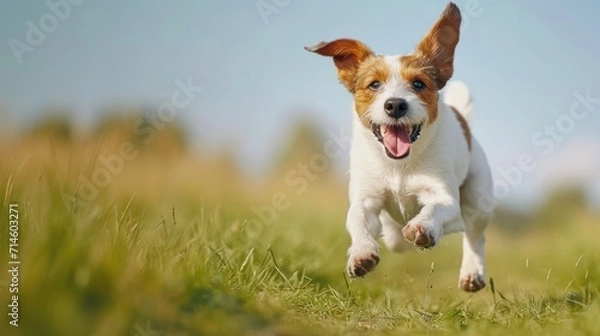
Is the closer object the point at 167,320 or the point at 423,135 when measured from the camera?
the point at 167,320

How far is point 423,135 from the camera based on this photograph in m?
5.84

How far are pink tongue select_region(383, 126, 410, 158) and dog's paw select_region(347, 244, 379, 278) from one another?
854 mm

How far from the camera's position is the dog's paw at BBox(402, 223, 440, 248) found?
502 cm

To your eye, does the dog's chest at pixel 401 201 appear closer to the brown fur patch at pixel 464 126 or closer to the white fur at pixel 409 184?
the white fur at pixel 409 184

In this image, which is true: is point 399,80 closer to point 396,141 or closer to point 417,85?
point 417,85

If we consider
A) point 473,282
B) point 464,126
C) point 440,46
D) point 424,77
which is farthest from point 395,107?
point 473,282

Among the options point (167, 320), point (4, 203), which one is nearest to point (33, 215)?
point (4, 203)

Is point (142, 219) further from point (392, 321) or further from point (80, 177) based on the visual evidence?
point (392, 321)

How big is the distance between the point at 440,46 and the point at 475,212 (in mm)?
1580

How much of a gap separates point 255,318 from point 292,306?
101 centimetres

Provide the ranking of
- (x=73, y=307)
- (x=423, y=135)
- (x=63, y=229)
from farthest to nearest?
(x=423, y=135)
(x=63, y=229)
(x=73, y=307)

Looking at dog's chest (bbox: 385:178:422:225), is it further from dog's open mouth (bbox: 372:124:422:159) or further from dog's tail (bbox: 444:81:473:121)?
dog's tail (bbox: 444:81:473:121)

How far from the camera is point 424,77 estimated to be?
5.68m

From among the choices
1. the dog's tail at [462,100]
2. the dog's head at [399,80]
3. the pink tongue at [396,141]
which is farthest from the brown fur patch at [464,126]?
the pink tongue at [396,141]
